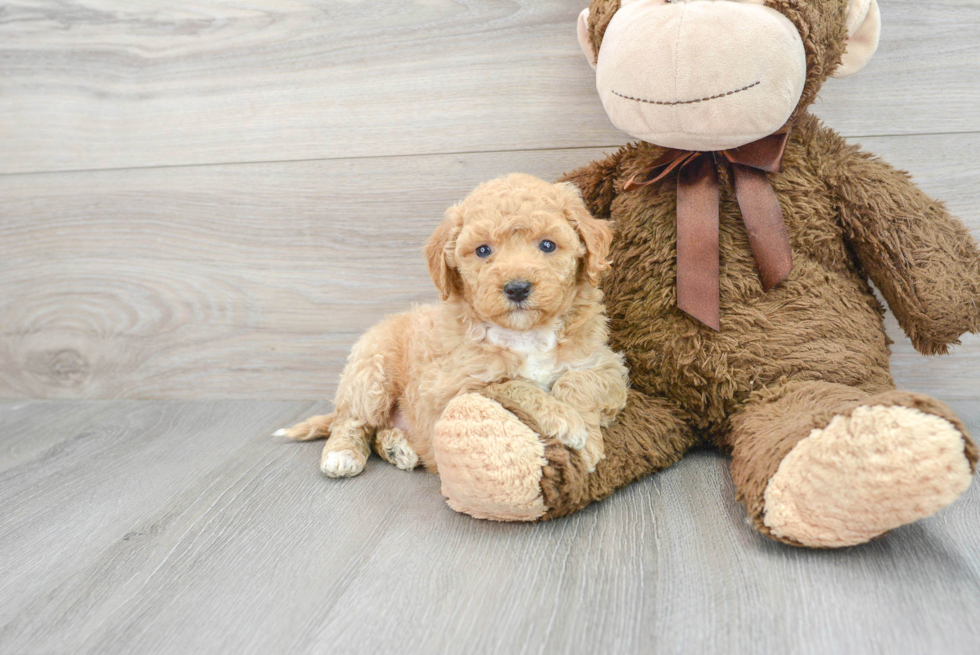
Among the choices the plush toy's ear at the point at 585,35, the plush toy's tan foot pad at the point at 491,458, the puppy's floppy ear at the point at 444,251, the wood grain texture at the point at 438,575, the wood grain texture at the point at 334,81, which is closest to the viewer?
the wood grain texture at the point at 438,575

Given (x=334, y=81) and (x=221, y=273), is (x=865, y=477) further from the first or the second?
(x=221, y=273)

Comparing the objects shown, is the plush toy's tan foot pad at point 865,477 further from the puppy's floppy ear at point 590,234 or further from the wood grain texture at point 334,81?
the wood grain texture at point 334,81

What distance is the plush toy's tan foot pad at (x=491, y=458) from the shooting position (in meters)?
0.97

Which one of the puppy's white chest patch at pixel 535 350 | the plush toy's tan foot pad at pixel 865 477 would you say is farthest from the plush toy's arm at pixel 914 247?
the puppy's white chest patch at pixel 535 350

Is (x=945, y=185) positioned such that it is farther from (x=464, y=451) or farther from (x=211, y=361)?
(x=211, y=361)

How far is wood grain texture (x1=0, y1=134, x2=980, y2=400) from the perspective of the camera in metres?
1.60

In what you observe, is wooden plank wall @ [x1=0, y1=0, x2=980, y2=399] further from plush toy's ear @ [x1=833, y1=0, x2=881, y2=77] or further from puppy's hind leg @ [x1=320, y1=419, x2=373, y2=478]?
puppy's hind leg @ [x1=320, y1=419, x2=373, y2=478]

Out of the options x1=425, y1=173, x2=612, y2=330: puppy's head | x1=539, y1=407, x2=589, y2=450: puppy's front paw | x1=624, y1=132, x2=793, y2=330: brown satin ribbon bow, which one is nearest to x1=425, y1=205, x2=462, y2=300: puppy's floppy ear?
x1=425, y1=173, x2=612, y2=330: puppy's head

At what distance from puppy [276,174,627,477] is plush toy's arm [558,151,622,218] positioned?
15 centimetres

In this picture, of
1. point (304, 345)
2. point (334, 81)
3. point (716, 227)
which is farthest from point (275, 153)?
point (716, 227)

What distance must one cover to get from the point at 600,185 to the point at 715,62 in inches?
13.2

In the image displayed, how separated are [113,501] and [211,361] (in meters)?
0.60

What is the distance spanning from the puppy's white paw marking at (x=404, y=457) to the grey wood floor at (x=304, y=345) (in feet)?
0.11

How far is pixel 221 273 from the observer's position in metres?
1.72
